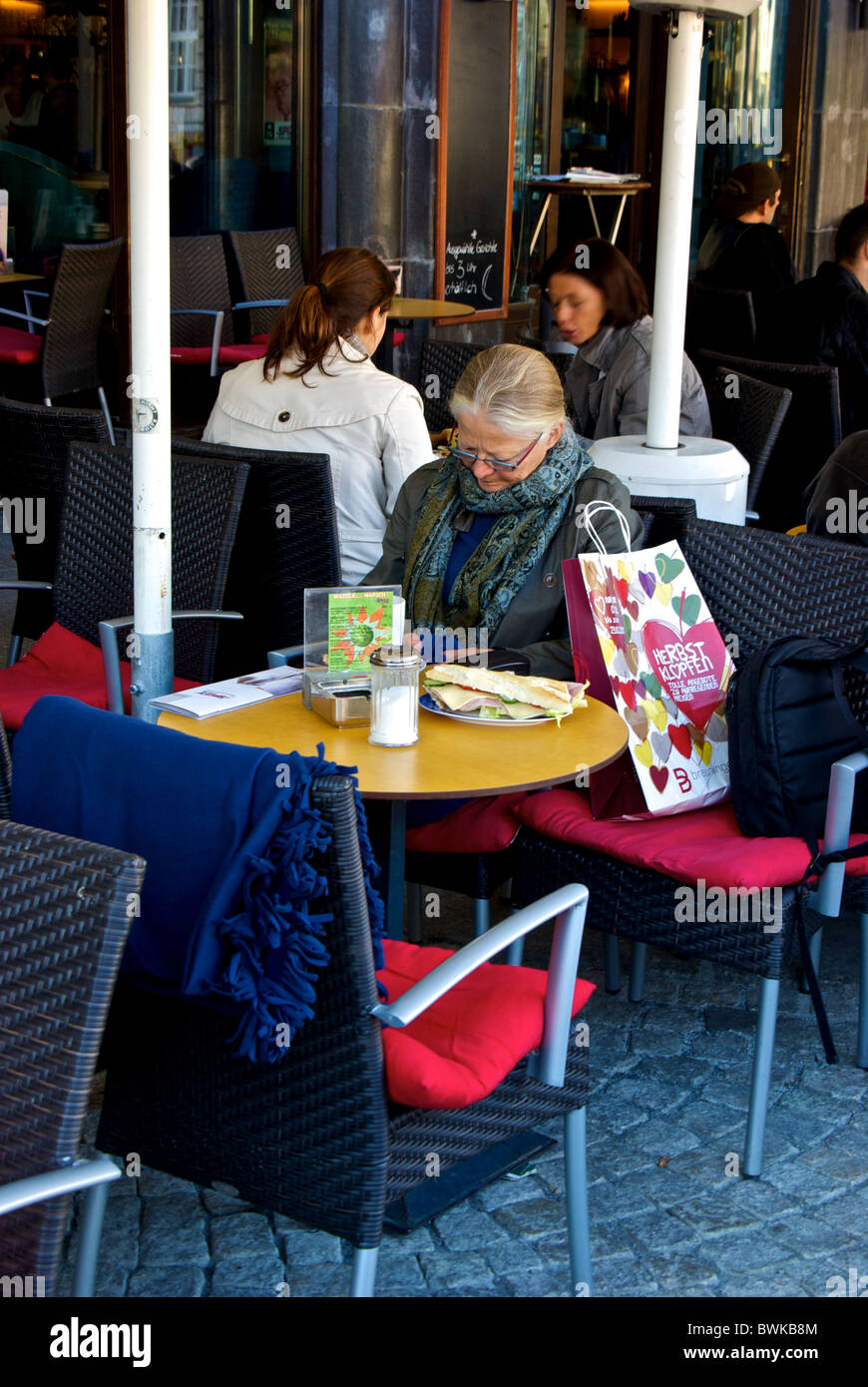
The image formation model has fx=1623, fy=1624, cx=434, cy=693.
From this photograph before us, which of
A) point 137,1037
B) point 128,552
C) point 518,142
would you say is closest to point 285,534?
point 128,552

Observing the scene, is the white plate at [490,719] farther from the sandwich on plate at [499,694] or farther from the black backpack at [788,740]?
the black backpack at [788,740]

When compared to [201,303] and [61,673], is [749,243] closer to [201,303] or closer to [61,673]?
[201,303]

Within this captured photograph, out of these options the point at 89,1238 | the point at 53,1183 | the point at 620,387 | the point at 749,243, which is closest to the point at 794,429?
the point at 620,387

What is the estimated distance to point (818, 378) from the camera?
561 centimetres

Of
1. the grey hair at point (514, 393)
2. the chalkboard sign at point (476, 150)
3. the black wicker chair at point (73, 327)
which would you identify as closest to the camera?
the grey hair at point (514, 393)

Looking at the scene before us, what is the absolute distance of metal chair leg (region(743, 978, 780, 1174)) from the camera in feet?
9.19

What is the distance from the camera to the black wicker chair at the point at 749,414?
5105mm

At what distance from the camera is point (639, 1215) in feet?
8.81

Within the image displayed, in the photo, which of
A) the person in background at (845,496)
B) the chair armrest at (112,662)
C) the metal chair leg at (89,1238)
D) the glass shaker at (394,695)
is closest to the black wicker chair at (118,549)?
the chair armrest at (112,662)

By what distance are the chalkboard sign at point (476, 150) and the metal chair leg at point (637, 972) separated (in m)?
5.85

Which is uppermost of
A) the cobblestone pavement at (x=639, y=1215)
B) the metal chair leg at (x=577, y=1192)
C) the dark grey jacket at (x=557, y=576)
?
the dark grey jacket at (x=557, y=576)

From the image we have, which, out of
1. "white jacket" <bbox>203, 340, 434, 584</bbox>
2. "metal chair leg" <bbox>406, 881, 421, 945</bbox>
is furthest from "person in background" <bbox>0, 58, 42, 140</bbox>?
"metal chair leg" <bbox>406, 881, 421, 945</bbox>

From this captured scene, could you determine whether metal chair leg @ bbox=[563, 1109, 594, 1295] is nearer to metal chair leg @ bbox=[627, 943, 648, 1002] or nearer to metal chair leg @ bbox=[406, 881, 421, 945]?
metal chair leg @ bbox=[627, 943, 648, 1002]

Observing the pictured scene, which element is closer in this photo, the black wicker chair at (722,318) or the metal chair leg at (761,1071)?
the metal chair leg at (761,1071)
